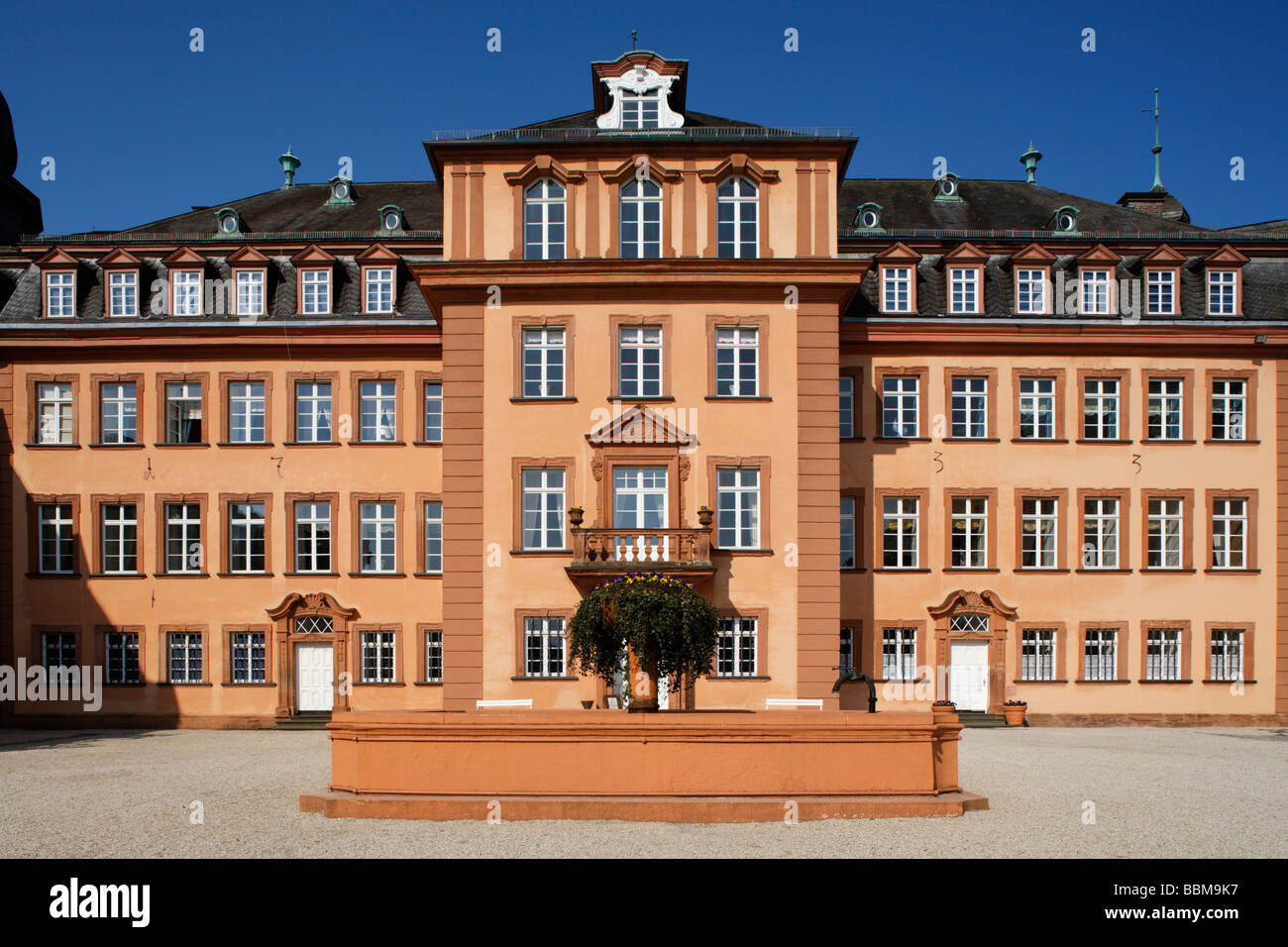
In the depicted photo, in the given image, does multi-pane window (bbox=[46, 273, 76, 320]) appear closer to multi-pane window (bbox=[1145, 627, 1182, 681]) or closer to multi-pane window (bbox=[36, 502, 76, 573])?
multi-pane window (bbox=[36, 502, 76, 573])

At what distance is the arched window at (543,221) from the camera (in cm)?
2630

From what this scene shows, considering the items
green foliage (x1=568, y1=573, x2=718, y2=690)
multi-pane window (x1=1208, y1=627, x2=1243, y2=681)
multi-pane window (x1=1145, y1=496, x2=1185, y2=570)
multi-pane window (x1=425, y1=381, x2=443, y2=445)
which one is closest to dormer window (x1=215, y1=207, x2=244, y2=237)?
multi-pane window (x1=425, y1=381, x2=443, y2=445)

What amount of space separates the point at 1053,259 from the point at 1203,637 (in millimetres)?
10328

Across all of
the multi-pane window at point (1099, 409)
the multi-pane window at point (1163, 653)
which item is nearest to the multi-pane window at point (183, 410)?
the multi-pane window at point (1099, 409)

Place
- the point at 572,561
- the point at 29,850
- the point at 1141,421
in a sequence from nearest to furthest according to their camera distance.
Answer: the point at 29,850
the point at 572,561
the point at 1141,421

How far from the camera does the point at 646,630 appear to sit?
50.8 feet

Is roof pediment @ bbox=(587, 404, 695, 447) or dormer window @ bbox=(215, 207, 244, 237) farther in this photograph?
dormer window @ bbox=(215, 207, 244, 237)

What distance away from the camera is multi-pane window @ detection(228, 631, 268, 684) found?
29.0m

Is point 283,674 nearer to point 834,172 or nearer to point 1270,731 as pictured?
point 834,172

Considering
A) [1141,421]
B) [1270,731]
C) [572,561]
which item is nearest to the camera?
[572,561]

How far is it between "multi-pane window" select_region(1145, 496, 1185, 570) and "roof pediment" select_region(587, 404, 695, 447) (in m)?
12.4

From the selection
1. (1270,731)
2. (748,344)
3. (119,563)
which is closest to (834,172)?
(748,344)

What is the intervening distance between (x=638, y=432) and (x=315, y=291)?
407 inches

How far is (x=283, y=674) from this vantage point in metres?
28.8
